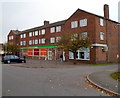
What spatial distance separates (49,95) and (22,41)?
45579mm

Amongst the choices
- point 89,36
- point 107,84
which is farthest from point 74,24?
point 107,84

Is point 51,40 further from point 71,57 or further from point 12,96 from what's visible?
point 12,96

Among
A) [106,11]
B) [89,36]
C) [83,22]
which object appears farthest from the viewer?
[106,11]

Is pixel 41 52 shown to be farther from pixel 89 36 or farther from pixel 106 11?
pixel 106 11

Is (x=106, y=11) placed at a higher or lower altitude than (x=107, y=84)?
higher

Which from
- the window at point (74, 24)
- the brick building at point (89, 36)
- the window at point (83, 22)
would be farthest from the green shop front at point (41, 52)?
the window at point (83, 22)

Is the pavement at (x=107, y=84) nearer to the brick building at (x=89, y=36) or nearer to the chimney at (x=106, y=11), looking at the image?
the brick building at (x=89, y=36)

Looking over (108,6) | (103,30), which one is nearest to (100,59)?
(103,30)

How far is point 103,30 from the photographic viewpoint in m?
28.1

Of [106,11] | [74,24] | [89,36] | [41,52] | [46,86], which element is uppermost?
[106,11]

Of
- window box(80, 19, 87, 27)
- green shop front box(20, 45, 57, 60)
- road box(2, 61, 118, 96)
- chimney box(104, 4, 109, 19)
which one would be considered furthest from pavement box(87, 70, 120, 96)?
green shop front box(20, 45, 57, 60)

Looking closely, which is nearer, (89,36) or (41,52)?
(89,36)

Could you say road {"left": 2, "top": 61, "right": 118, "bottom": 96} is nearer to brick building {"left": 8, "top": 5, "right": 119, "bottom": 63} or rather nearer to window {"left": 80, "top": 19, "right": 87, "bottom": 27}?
brick building {"left": 8, "top": 5, "right": 119, "bottom": 63}

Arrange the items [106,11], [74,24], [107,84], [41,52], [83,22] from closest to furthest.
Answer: [107,84] < [83,22] < [106,11] < [74,24] < [41,52]
